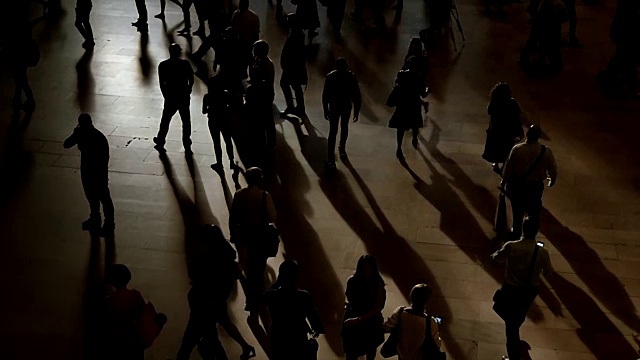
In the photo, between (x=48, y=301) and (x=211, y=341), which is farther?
(x=48, y=301)

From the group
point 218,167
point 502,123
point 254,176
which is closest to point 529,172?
point 502,123

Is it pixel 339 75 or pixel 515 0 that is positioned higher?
pixel 339 75

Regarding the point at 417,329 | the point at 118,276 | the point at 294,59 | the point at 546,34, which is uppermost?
the point at 118,276

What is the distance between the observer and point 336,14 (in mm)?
14977

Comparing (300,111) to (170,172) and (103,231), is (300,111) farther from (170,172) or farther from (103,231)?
(103,231)

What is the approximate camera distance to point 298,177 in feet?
35.3

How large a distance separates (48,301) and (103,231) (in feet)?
4.36

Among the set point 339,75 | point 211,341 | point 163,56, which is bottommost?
point 163,56

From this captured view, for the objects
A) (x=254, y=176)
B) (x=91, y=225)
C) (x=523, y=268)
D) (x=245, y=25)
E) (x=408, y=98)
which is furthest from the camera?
(x=245, y=25)

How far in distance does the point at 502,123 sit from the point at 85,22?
8367mm

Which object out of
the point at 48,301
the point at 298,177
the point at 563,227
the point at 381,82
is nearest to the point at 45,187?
the point at 48,301

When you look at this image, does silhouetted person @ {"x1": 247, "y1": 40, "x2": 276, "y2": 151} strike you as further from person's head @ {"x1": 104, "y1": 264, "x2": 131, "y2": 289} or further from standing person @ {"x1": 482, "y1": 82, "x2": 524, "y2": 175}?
person's head @ {"x1": 104, "y1": 264, "x2": 131, "y2": 289}

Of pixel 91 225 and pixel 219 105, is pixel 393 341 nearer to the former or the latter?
pixel 219 105

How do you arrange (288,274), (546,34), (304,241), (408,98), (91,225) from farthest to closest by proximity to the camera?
(546,34)
(408,98)
(91,225)
(304,241)
(288,274)
